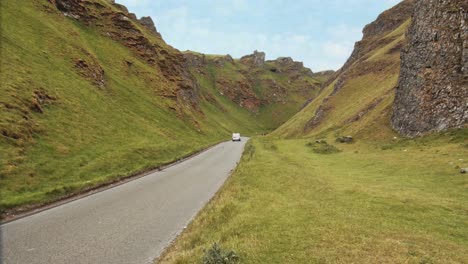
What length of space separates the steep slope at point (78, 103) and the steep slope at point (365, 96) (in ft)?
87.4

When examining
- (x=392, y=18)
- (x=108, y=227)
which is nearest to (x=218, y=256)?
(x=108, y=227)

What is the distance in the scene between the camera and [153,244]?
12414 millimetres

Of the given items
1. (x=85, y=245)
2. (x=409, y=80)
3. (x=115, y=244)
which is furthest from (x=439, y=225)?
(x=409, y=80)

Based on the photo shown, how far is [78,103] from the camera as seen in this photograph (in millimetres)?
41406

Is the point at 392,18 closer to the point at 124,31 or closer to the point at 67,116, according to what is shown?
the point at 124,31

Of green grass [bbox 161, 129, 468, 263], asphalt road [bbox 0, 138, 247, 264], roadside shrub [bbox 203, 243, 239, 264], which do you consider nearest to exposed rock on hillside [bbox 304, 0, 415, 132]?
green grass [bbox 161, 129, 468, 263]

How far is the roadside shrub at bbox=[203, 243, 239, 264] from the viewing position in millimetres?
8919

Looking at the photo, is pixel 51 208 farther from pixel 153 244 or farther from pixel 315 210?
pixel 315 210

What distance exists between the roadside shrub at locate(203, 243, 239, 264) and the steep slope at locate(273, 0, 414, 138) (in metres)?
41.3

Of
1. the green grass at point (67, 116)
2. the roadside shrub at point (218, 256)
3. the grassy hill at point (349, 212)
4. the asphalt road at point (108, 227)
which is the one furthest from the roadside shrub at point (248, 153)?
the roadside shrub at point (218, 256)

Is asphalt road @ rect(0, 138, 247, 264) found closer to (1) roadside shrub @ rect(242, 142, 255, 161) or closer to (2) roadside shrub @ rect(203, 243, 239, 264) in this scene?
(2) roadside shrub @ rect(203, 243, 239, 264)

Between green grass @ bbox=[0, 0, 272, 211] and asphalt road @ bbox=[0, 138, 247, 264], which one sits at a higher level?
green grass @ bbox=[0, 0, 272, 211]

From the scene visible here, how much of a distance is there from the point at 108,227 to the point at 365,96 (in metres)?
69.1

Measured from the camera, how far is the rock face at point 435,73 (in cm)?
3547
